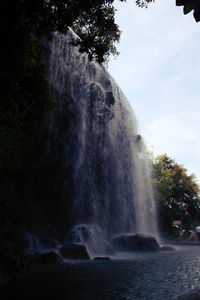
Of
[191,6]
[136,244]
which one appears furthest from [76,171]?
[191,6]

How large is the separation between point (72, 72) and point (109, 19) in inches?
519

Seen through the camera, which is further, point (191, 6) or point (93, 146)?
point (93, 146)

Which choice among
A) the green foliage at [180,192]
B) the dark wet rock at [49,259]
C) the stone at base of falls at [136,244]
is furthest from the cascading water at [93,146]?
the green foliage at [180,192]

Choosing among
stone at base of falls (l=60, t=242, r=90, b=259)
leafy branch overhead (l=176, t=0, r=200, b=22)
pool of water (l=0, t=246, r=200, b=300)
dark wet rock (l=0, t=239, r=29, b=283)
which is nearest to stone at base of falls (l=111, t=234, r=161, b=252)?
stone at base of falls (l=60, t=242, r=90, b=259)

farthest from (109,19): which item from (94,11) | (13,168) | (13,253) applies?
(13,168)

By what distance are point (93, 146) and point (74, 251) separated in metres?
11.8

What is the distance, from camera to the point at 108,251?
41.3 ft

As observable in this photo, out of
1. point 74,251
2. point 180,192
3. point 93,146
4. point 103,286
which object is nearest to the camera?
point 103,286

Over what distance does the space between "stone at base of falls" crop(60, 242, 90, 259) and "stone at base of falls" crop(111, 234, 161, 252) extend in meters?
4.38

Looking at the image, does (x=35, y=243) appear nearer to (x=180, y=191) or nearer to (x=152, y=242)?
(x=152, y=242)

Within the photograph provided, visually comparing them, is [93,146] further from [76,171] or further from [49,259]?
[49,259]

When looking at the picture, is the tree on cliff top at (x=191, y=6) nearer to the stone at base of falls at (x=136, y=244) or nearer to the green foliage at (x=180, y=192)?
the stone at base of falls at (x=136, y=244)

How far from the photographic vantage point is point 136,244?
13.9 m

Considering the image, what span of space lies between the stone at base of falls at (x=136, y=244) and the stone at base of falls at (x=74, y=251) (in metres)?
4.38
